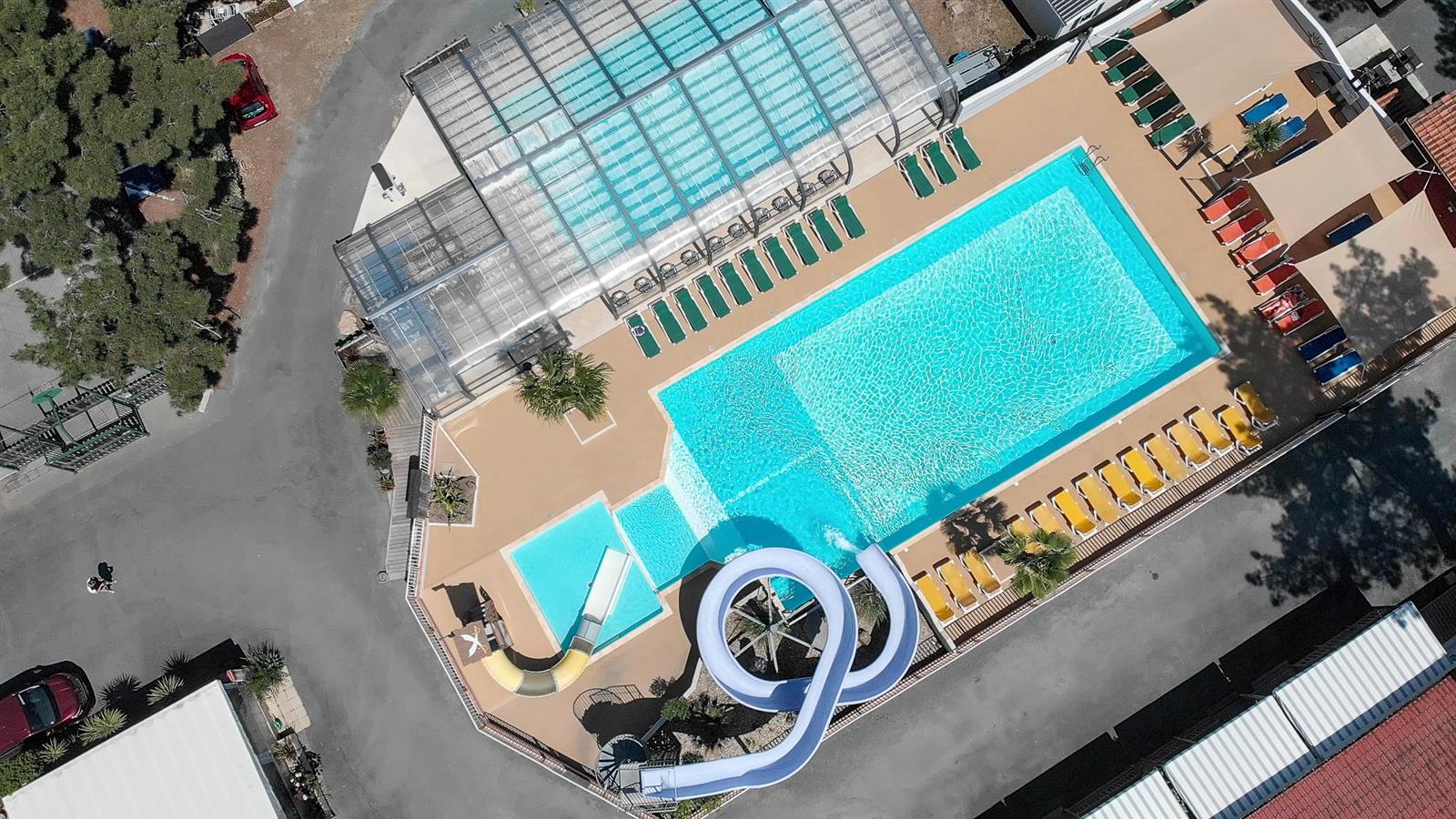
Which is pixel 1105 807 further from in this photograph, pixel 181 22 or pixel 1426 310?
pixel 181 22

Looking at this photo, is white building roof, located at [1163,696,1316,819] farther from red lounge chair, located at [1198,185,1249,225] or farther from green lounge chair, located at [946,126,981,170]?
green lounge chair, located at [946,126,981,170]

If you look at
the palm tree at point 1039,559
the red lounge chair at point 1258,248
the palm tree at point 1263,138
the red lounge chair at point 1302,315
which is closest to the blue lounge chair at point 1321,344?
the red lounge chair at point 1302,315

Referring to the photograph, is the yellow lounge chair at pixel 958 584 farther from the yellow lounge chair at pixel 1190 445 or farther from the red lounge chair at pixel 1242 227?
the red lounge chair at pixel 1242 227

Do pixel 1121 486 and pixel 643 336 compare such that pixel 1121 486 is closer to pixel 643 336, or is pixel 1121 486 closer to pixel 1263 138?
pixel 1263 138

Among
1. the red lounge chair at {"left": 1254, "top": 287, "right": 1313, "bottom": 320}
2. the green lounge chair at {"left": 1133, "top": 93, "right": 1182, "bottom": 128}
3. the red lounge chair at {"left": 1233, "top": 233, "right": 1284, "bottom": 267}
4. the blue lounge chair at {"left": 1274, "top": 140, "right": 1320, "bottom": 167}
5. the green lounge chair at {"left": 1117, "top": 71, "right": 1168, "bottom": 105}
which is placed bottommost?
the red lounge chair at {"left": 1254, "top": 287, "right": 1313, "bottom": 320}

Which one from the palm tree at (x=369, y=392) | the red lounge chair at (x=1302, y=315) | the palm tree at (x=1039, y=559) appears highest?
the palm tree at (x=369, y=392)

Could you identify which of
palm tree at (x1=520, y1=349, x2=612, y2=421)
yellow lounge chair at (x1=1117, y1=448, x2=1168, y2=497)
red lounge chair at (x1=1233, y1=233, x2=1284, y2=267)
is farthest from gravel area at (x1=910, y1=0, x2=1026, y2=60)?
palm tree at (x1=520, y1=349, x2=612, y2=421)
